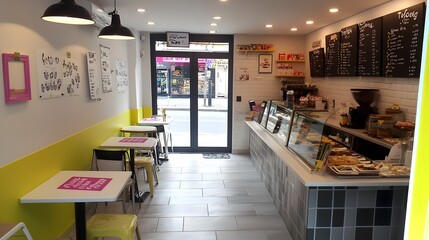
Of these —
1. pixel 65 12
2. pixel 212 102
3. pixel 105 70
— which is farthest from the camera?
pixel 212 102

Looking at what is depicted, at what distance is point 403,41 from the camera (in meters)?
3.47

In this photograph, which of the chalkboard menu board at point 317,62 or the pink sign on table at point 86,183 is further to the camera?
the chalkboard menu board at point 317,62

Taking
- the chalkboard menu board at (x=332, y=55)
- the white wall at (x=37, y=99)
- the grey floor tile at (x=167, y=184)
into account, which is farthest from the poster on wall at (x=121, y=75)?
the chalkboard menu board at (x=332, y=55)

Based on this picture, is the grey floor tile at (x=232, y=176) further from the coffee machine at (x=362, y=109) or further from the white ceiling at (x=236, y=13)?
the white ceiling at (x=236, y=13)

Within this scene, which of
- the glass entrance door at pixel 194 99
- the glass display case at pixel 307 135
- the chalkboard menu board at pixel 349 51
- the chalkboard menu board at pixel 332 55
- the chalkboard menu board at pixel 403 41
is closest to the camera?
the glass display case at pixel 307 135

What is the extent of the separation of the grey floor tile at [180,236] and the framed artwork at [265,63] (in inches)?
170

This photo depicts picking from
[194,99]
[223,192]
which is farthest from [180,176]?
[194,99]

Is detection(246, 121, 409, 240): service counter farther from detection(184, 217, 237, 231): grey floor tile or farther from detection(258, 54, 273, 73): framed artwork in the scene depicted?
detection(258, 54, 273, 73): framed artwork

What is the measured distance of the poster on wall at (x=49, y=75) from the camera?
116 inches

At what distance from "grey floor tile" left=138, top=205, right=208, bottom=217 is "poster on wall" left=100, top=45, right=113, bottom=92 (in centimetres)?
193

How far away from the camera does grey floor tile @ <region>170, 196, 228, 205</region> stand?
4352 mm

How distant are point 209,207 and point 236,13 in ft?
9.32

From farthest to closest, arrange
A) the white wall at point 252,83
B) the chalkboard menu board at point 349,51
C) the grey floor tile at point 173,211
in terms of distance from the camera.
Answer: the white wall at point 252,83
the chalkboard menu board at point 349,51
the grey floor tile at point 173,211

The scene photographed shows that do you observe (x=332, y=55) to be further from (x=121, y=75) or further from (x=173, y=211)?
(x=121, y=75)
